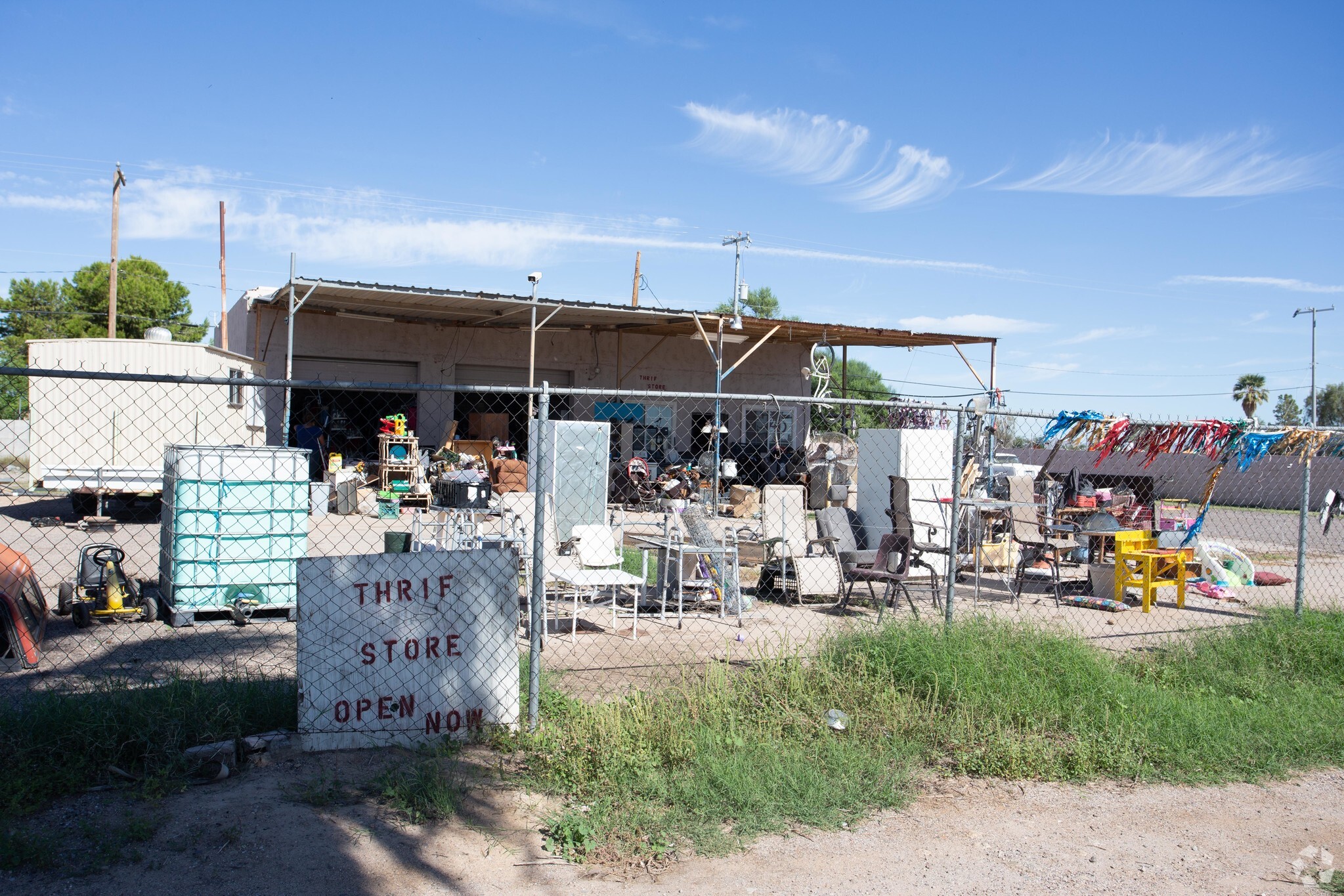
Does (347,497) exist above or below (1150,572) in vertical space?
above

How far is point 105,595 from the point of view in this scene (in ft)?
25.1

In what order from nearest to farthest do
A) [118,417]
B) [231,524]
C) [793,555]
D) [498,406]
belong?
[231,524] < [793,555] < [118,417] < [498,406]

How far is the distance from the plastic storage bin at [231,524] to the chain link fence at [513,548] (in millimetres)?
20

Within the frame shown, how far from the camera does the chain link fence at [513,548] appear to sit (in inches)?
184

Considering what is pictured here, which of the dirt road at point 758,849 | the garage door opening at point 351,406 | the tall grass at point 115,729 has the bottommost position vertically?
the dirt road at point 758,849

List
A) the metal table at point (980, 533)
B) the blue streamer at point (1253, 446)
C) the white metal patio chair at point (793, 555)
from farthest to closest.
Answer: the white metal patio chair at point (793, 555), the metal table at point (980, 533), the blue streamer at point (1253, 446)

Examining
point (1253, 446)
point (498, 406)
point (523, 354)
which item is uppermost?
point (523, 354)

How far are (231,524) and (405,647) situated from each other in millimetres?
3800

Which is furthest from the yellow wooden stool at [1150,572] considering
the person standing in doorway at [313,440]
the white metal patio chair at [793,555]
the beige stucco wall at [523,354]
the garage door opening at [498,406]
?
the person standing in doorway at [313,440]

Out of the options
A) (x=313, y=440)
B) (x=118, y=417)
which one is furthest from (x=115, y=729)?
(x=313, y=440)

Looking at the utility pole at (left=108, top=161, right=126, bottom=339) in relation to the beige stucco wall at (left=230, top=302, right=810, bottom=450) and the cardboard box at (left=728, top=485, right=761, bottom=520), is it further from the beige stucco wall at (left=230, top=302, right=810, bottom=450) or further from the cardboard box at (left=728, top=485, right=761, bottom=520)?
the cardboard box at (left=728, top=485, right=761, bottom=520)

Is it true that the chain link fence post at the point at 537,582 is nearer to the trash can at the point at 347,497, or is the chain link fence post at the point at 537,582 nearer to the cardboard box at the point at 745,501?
the trash can at the point at 347,497

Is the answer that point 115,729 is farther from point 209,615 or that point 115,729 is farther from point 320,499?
point 320,499

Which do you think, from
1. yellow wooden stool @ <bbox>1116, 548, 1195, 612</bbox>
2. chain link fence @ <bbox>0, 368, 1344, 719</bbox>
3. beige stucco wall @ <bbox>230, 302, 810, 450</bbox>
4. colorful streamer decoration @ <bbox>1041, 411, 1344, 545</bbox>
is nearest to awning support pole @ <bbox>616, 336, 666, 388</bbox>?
beige stucco wall @ <bbox>230, 302, 810, 450</bbox>
